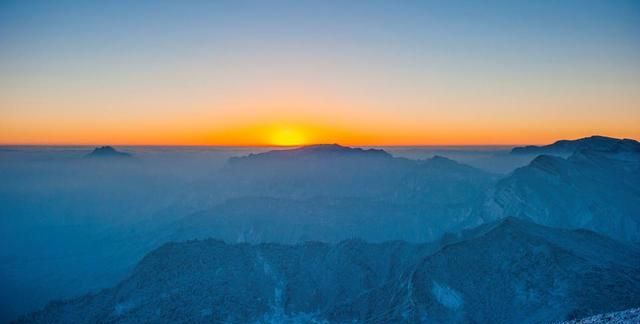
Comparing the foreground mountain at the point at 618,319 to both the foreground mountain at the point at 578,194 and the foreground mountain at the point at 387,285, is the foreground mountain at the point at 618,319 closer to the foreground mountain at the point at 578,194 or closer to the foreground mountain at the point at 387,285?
the foreground mountain at the point at 387,285

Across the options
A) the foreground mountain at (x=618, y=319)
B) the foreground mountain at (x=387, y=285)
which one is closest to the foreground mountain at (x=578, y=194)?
the foreground mountain at (x=387, y=285)

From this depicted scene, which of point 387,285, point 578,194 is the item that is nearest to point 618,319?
point 387,285

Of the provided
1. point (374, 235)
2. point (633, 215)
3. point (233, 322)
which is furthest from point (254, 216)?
point (633, 215)

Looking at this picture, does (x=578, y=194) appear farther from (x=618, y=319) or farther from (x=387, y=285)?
(x=618, y=319)

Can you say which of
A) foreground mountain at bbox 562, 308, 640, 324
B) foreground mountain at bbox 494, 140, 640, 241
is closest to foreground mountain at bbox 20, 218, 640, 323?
foreground mountain at bbox 562, 308, 640, 324

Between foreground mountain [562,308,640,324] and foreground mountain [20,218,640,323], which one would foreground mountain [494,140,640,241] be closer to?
foreground mountain [20,218,640,323]
